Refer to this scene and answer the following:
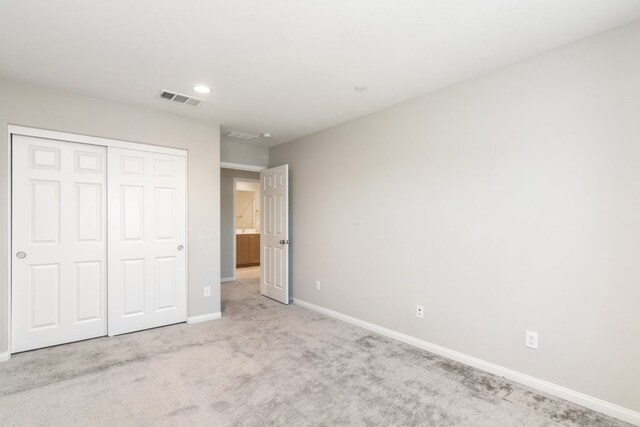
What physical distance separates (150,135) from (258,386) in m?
2.87

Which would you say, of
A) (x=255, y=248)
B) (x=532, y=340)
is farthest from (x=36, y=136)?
(x=255, y=248)

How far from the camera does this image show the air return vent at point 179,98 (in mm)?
3126

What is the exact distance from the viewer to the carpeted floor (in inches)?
79.8

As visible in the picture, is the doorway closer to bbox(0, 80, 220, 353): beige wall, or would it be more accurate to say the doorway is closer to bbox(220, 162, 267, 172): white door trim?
bbox(220, 162, 267, 172): white door trim

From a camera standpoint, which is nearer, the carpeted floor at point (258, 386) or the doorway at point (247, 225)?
the carpeted floor at point (258, 386)

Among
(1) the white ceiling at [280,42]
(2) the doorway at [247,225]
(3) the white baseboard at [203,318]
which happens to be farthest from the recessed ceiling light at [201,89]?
(2) the doorway at [247,225]

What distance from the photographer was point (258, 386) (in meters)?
2.40

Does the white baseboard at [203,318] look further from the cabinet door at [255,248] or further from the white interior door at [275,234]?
the cabinet door at [255,248]

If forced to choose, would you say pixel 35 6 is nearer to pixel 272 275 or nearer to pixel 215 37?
pixel 215 37

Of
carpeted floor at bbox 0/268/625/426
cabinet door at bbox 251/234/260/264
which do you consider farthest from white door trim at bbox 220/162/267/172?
cabinet door at bbox 251/234/260/264

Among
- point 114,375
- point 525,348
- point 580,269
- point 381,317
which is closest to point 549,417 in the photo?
point 525,348

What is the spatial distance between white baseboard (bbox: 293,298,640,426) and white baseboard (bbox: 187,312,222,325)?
181 centimetres

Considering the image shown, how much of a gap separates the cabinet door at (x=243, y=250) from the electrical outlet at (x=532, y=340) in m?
6.69

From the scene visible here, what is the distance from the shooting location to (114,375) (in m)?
2.56
